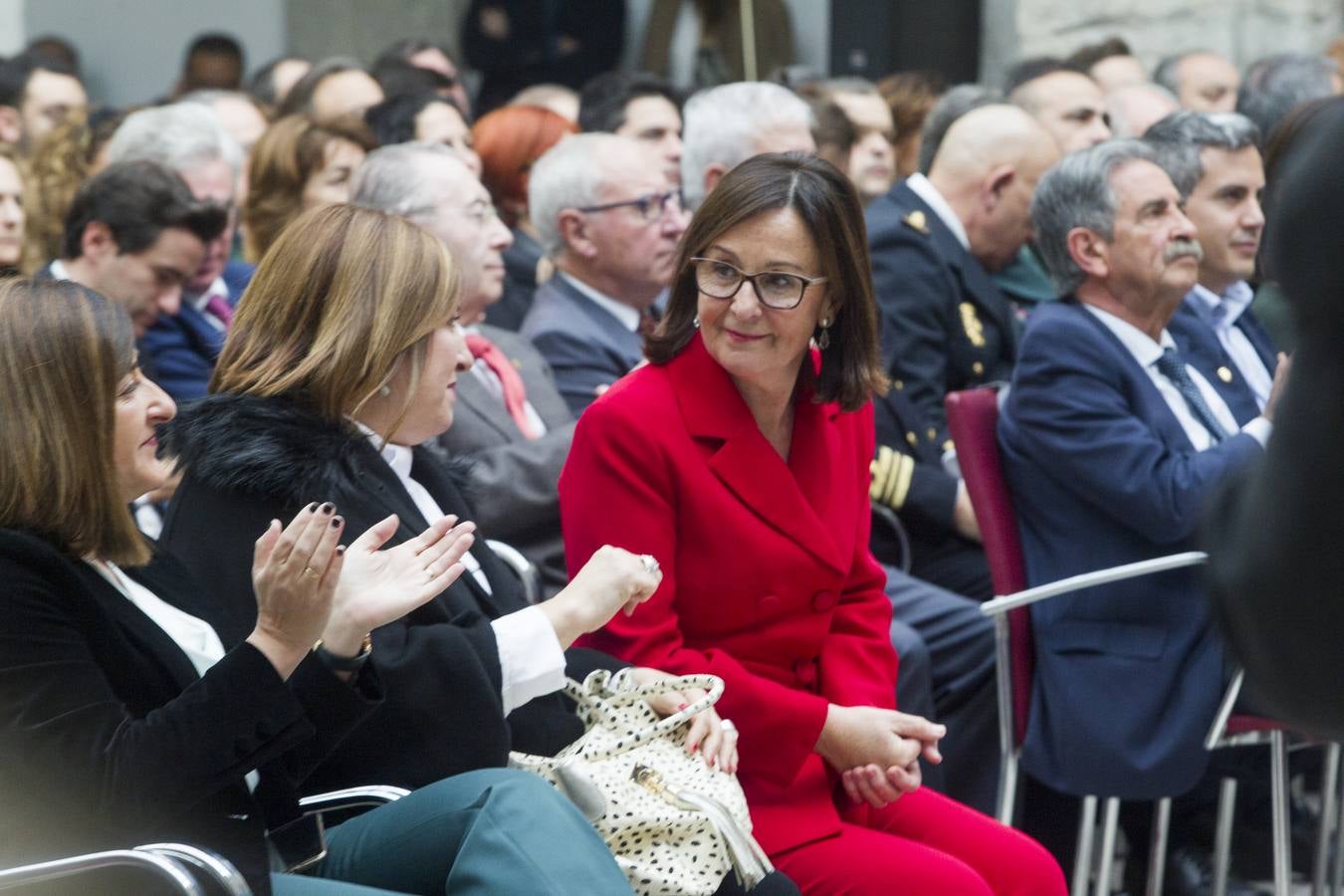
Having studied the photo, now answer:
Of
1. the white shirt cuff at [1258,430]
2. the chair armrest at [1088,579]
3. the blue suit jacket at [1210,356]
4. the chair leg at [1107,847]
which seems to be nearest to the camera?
the chair armrest at [1088,579]

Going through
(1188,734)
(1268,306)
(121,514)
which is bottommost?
(1188,734)

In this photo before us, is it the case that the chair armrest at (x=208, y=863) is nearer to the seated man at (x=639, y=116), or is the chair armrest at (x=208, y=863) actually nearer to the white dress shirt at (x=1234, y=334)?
the white dress shirt at (x=1234, y=334)

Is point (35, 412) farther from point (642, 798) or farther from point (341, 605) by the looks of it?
point (642, 798)

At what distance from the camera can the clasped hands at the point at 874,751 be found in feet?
9.84

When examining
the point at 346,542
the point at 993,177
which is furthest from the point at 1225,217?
the point at 346,542

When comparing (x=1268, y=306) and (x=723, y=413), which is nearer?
(x=723, y=413)

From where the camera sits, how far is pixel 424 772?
107 inches

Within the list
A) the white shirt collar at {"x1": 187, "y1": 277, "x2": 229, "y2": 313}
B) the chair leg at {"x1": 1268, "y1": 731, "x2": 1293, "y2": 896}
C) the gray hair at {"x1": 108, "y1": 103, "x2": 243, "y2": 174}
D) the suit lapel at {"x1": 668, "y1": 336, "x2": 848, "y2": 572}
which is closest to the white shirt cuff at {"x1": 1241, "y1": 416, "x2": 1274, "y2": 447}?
the chair leg at {"x1": 1268, "y1": 731, "x2": 1293, "y2": 896}

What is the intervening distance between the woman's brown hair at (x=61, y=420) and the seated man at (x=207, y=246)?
1.86 metres

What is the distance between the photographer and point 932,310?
4.94 m

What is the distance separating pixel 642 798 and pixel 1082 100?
4.96 m

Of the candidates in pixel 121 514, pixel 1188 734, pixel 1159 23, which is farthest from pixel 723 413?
pixel 1159 23

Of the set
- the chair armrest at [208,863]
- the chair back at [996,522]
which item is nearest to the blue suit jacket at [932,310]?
the chair back at [996,522]

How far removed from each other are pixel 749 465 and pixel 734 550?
0.14 m
